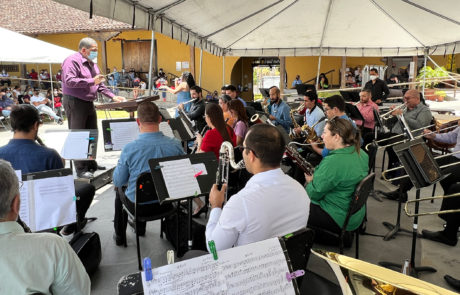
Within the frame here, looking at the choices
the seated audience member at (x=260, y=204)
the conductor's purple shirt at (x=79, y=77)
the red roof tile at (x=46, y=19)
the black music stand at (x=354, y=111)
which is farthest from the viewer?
the red roof tile at (x=46, y=19)

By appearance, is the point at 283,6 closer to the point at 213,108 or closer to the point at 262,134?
the point at 213,108

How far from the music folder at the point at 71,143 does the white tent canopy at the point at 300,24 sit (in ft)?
4.15

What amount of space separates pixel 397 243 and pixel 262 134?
2.63 meters

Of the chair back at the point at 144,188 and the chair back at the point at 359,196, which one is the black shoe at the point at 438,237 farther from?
the chair back at the point at 144,188

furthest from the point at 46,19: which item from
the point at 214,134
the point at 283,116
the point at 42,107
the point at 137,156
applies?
the point at 137,156

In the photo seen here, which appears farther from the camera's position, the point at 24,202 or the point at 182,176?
the point at 182,176

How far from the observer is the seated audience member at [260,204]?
1673 mm

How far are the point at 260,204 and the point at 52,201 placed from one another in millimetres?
1469

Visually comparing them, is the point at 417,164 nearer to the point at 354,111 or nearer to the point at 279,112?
the point at 354,111

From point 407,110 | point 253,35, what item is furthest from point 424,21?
point 253,35

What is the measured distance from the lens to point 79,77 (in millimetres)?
4867

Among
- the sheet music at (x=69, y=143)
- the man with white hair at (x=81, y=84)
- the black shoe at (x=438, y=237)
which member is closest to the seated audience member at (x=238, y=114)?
the man with white hair at (x=81, y=84)

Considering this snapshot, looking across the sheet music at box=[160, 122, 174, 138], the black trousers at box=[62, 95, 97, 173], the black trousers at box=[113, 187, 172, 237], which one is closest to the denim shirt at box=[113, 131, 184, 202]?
the black trousers at box=[113, 187, 172, 237]

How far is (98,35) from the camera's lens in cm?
1842
